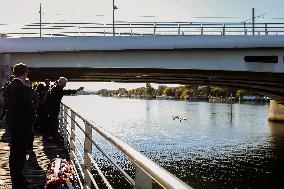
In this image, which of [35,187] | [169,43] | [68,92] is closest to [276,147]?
[169,43]

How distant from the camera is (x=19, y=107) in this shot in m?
6.18

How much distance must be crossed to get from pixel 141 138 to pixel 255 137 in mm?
9412

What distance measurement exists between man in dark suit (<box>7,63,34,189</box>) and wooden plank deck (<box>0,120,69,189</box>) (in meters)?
0.46

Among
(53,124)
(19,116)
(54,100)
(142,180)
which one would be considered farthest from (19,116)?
(53,124)

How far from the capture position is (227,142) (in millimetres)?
31594

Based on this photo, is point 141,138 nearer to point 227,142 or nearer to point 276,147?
point 227,142

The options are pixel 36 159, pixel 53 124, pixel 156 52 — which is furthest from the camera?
pixel 156 52

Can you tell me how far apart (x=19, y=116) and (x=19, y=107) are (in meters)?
0.13

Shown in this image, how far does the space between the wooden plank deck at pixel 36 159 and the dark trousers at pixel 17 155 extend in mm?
265

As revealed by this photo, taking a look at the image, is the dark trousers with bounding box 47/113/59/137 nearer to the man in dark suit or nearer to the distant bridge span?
the man in dark suit

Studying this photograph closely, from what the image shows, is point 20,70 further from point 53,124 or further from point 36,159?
point 53,124

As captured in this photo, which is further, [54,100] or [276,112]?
[276,112]

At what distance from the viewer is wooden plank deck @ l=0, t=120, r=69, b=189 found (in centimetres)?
714

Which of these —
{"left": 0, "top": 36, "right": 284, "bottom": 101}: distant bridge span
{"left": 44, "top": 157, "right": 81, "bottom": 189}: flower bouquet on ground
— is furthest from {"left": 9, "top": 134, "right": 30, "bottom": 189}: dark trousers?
{"left": 0, "top": 36, "right": 284, "bottom": 101}: distant bridge span
